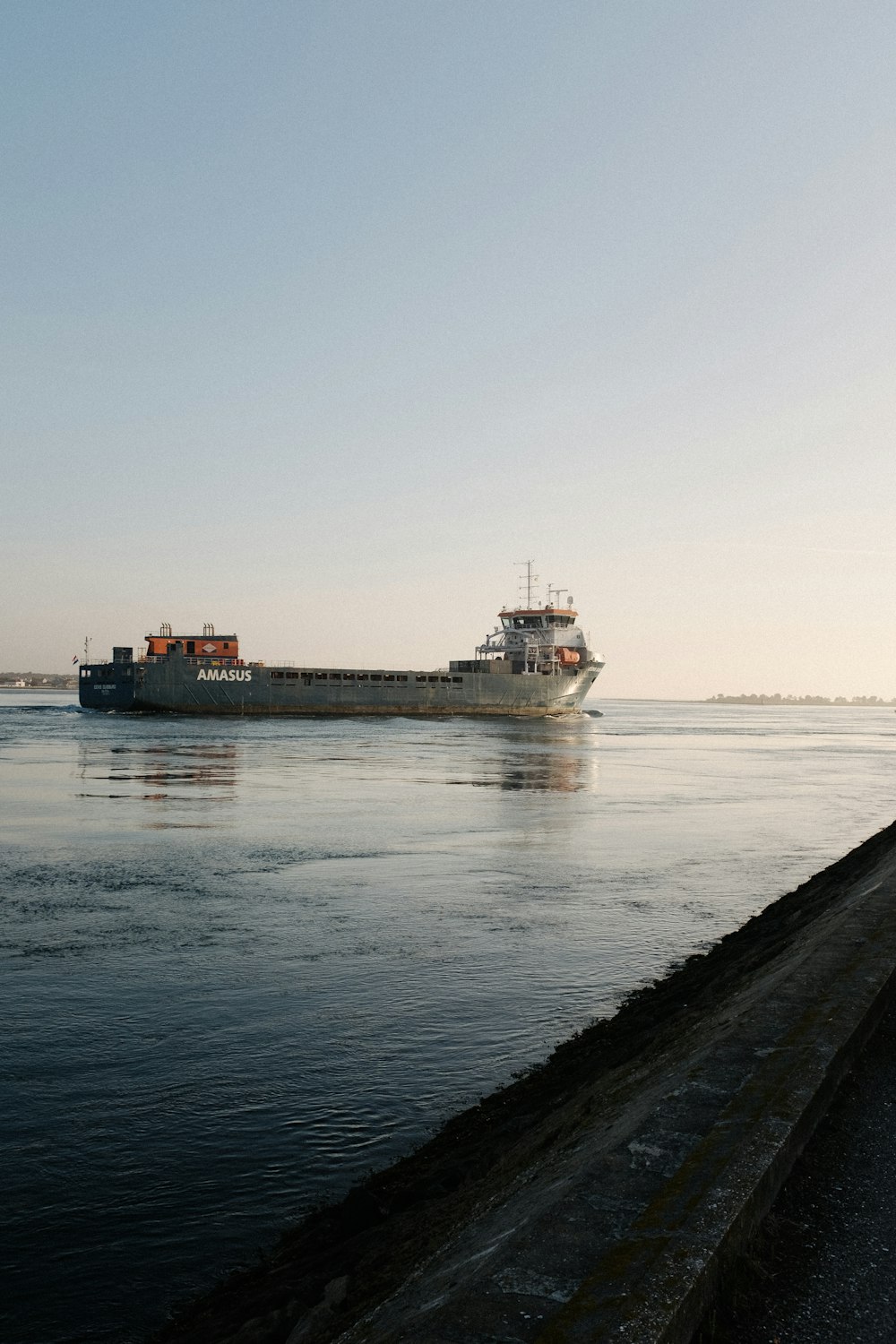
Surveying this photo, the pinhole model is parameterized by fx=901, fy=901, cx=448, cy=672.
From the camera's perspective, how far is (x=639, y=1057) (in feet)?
20.2

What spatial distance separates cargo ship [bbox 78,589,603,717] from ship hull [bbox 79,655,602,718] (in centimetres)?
9

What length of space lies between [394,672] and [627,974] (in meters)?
78.6

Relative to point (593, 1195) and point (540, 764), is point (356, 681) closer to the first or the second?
point (540, 764)

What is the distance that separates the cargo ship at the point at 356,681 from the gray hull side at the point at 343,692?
0.09m

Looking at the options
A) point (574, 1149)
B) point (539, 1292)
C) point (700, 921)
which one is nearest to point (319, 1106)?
→ point (574, 1149)

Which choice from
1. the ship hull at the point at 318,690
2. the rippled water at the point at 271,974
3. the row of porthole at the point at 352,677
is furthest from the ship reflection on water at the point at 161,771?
the row of porthole at the point at 352,677

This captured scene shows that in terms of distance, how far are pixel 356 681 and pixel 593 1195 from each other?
3322 inches

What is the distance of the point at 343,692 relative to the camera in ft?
283

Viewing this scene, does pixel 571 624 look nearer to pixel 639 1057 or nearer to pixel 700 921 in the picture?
pixel 700 921

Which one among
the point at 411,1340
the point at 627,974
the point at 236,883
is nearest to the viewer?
the point at 411,1340

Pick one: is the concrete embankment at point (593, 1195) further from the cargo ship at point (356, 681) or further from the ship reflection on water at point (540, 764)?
the cargo ship at point (356, 681)

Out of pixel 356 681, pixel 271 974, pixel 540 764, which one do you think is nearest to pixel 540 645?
pixel 356 681

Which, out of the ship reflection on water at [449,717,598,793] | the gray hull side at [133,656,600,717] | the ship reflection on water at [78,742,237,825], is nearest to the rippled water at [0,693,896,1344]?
the ship reflection on water at [78,742,237,825]

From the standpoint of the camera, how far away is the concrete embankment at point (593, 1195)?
2.63 m
